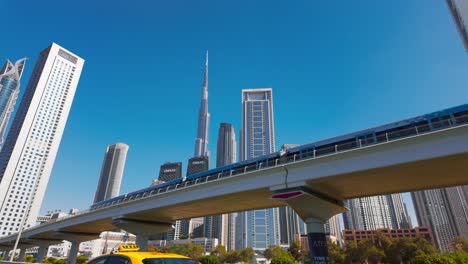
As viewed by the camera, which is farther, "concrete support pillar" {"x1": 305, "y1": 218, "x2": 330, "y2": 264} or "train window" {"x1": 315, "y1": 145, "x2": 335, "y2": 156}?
"concrete support pillar" {"x1": 305, "y1": 218, "x2": 330, "y2": 264}

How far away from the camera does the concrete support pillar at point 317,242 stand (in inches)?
980

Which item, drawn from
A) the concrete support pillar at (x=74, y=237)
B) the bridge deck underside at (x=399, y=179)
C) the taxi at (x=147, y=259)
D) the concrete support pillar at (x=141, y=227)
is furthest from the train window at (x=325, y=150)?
the concrete support pillar at (x=74, y=237)

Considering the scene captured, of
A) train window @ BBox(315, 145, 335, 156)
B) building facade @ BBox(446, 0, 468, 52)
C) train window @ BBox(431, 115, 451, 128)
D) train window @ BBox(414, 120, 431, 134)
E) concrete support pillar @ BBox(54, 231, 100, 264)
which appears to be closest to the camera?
train window @ BBox(431, 115, 451, 128)

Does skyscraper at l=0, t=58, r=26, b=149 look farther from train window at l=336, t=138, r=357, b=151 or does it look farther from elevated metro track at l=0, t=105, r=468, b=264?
train window at l=336, t=138, r=357, b=151

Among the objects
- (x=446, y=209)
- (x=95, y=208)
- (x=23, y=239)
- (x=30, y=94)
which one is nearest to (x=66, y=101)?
Answer: (x=30, y=94)

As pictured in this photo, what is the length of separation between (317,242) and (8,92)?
110 m

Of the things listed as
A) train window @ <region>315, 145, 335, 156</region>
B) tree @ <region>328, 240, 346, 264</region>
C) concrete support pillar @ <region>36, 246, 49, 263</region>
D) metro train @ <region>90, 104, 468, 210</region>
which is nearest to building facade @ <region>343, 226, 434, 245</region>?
tree @ <region>328, 240, 346, 264</region>

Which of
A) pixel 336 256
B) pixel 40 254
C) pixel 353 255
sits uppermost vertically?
pixel 353 255

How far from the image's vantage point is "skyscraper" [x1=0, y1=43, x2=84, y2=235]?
118188 millimetres

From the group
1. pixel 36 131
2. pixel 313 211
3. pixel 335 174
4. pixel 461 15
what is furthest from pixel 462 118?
pixel 36 131

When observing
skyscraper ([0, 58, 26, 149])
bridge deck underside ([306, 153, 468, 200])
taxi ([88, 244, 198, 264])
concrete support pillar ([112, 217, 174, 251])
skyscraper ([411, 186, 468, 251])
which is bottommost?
taxi ([88, 244, 198, 264])

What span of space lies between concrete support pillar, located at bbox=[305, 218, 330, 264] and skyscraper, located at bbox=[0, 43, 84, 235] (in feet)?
357

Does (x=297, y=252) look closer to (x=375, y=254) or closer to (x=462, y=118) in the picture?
(x=375, y=254)

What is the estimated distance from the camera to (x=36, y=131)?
13112 cm
